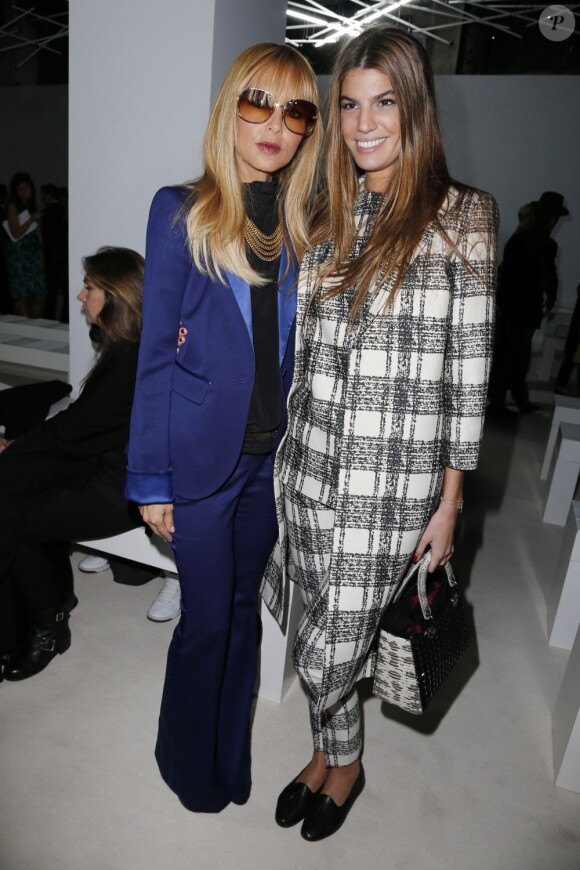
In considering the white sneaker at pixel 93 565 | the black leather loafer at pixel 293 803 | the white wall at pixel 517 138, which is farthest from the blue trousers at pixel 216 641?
the white wall at pixel 517 138

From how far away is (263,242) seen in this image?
146cm

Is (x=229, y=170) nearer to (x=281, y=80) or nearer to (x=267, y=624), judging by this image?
(x=281, y=80)

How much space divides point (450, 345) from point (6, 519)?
1.60 meters

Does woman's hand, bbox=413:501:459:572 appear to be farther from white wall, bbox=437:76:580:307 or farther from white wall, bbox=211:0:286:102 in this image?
white wall, bbox=437:76:580:307

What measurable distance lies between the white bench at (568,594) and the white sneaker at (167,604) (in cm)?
155

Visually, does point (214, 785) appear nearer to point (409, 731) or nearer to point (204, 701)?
point (204, 701)

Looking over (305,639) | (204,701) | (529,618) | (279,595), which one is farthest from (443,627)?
(529,618)

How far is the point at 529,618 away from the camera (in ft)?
9.82

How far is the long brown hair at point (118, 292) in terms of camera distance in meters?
2.23

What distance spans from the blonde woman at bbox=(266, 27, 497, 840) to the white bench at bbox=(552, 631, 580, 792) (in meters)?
0.86

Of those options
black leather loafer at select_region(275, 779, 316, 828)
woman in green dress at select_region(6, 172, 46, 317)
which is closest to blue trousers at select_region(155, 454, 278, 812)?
black leather loafer at select_region(275, 779, 316, 828)

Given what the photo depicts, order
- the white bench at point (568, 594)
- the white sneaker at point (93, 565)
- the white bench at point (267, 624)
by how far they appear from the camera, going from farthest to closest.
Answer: the white sneaker at point (93, 565) < the white bench at point (568, 594) < the white bench at point (267, 624)

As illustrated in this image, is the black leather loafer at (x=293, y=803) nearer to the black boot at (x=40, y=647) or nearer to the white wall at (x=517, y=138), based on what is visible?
the black boot at (x=40, y=647)

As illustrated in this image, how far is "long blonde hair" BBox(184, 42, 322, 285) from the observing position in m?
1.35
